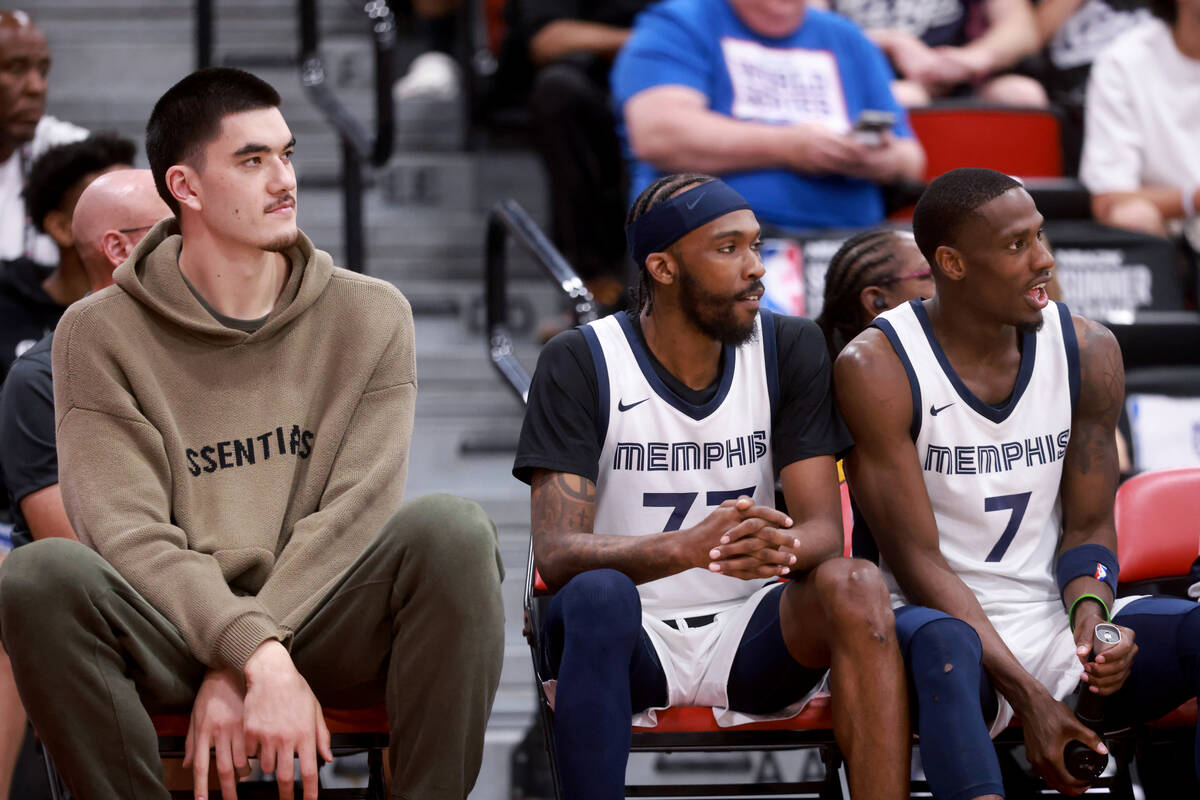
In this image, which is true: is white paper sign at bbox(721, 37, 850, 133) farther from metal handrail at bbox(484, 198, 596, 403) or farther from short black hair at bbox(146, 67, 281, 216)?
short black hair at bbox(146, 67, 281, 216)

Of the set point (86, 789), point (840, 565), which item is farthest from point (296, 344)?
point (840, 565)

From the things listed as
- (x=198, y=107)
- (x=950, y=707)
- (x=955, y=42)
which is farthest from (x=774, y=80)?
(x=950, y=707)

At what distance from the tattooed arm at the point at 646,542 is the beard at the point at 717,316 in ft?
1.24

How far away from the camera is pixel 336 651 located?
244cm

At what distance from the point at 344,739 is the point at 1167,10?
12.8 ft

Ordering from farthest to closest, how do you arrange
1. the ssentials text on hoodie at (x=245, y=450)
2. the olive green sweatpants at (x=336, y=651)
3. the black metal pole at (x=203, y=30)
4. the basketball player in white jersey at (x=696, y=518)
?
the black metal pole at (x=203, y=30), the ssentials text on hoodie at (x=245, y=450), the basketball player in white jersey at (x=696, y=518), the olive green sweatpants at (x=336, y=651)

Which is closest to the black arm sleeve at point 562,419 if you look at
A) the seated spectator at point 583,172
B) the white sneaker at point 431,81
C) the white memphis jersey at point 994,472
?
the white memphis jersey at point 994,472

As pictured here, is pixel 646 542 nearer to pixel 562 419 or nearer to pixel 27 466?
pixel 562 419

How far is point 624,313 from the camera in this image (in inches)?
116

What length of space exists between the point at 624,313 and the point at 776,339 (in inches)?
12.4

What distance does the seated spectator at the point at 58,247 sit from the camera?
3.57 metres

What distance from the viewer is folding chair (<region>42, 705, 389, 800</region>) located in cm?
245

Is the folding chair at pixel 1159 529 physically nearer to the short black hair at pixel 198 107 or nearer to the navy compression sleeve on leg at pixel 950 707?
the navy compression sleeve on leg at pixel 950 707

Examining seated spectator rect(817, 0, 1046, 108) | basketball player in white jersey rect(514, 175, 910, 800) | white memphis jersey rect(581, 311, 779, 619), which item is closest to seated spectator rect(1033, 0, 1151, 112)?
seated spectator rect(817, 0, 1046, 108)
